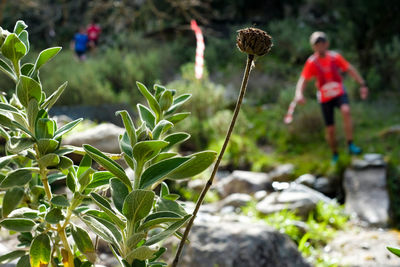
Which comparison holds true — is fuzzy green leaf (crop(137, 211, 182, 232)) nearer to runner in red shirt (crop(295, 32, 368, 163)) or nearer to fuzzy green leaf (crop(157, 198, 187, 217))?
fuzzy green leaf (crop(157, 198, 187, 217))

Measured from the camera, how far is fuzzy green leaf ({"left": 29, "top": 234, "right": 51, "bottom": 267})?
0.74m

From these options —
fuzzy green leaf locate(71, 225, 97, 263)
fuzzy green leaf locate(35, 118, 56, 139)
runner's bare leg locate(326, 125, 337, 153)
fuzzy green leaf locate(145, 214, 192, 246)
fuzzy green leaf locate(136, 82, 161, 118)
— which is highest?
fuzzy green leaf locate(136, 82, 161, 118)

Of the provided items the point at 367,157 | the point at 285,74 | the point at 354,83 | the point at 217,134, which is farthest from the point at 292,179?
the point at 285,74

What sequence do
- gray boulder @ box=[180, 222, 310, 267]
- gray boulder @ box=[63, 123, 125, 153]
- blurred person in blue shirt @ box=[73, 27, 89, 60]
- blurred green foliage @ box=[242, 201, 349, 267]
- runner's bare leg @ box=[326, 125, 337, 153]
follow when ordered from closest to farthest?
1. gray boulder @ box=[180, 222, 310, 267]
2. blurred green foliage @ box=[242, 201, 349, 267]
3. gray boulder @ box=[63, 123, 125, 153]
4. runner's bare leg @ box=[326, 125, 337, 153]
5. blurred person in blue shirt @ box=[73, 27, 89, 60]

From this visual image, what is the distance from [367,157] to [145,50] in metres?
8.05

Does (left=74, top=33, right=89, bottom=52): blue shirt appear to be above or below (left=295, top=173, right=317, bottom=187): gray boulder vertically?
above

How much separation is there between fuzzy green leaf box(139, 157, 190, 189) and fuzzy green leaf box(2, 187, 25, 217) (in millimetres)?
182

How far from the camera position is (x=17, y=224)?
2.40 ft

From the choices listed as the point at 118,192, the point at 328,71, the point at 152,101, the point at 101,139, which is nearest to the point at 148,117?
the point at 152,101

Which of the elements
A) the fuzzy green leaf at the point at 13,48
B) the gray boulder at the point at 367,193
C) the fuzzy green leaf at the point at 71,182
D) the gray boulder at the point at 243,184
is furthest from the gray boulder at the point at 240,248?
the gray boulder at the point at 243,184

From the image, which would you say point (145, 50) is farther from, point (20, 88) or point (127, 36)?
point (20, 88)

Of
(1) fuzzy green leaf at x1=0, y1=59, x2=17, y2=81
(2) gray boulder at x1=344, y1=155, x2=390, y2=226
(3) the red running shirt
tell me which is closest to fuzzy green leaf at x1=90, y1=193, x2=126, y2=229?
(1) fuzzy green leaf at x1=0, y1=59, x2=17, y2=81

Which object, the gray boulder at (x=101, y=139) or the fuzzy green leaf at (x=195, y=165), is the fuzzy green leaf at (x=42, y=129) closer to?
the fuzzy green leaf at (x=195, y=165)

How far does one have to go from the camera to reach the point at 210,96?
8.05 meters
